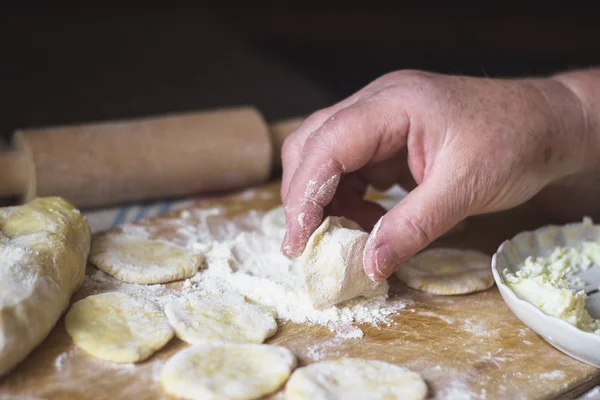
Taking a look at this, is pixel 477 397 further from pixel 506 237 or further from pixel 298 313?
pixel 506 237

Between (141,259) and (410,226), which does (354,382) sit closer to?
(410,226)

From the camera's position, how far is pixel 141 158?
2.67 m

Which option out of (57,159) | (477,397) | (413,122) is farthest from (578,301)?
(57,159)

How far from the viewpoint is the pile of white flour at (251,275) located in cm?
172

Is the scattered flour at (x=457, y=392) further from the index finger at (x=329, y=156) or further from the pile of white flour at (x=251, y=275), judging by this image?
the index finger at (x=329, y=156)

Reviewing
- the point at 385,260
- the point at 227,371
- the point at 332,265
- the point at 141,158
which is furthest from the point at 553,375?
the point at 141,158

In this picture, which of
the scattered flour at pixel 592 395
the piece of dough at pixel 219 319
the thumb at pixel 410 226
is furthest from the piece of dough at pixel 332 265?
the scattered flour at pixel 592 395

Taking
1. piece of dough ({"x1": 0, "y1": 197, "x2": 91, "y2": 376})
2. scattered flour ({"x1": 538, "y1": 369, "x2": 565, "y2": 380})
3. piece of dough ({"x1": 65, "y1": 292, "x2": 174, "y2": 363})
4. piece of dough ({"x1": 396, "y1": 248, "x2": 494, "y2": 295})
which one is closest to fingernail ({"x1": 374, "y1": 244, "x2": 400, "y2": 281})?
piece of dough ({"x1": 396, "y1": 248, "x2": 494, "y2": 295})

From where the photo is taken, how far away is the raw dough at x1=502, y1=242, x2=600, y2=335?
5.19 ft

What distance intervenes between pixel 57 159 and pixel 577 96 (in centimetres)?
191

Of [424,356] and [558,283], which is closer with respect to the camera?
[424,356]

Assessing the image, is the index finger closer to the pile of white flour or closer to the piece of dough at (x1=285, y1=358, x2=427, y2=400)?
the pile of white flour

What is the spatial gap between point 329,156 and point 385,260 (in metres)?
0.32

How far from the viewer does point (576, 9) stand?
5.48 m
